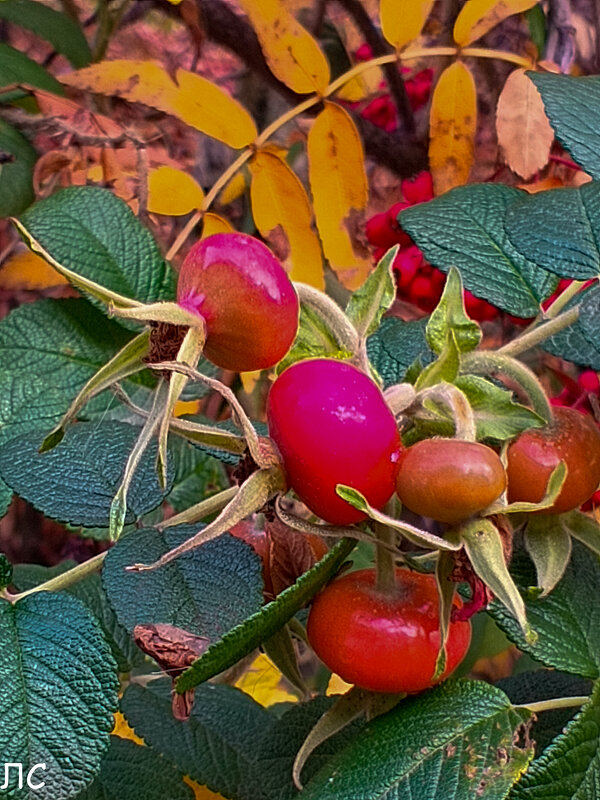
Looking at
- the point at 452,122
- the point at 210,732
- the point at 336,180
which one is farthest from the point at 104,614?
the point at 452,122

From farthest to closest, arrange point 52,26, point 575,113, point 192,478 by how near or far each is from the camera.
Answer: point 52,26 < point 192,478 < point 575,113

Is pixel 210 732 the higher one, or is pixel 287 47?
pixel 287 47

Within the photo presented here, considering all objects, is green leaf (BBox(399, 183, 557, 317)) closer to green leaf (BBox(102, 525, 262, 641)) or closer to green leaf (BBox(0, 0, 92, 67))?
green leaf (BBox(102, 525, 262, 641))

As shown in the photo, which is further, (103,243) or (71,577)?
(103,243)

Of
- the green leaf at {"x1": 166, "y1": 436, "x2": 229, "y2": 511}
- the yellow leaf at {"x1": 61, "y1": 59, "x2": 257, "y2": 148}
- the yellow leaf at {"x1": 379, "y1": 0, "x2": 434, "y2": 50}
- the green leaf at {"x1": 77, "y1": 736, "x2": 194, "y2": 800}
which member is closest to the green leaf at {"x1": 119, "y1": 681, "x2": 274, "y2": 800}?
the green leaf at {"x1": 77, "y1": 736, "x2": 194, "y2": 800}

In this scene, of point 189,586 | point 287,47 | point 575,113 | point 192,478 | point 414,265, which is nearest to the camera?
point 189,586

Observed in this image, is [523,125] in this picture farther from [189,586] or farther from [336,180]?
[189,586]

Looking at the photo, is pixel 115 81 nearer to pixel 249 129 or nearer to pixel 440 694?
pixel 249 129

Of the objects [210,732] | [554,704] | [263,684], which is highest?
[554,704]
